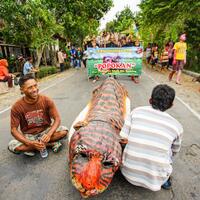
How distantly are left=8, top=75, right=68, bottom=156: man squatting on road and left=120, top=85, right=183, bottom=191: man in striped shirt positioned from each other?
1.42 metres

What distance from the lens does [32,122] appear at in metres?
3.15

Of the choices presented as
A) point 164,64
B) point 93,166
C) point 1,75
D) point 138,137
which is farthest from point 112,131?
point 164,64

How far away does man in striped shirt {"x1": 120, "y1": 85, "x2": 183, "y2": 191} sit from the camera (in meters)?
2.10

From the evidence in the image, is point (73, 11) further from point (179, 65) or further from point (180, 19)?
point (179, 65)

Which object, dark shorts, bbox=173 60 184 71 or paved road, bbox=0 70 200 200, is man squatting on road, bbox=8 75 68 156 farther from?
dark shorts, bbox=173 60 184 71

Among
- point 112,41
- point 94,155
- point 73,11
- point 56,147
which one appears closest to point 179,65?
point 112,41

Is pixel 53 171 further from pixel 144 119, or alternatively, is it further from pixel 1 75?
pixel 1 75

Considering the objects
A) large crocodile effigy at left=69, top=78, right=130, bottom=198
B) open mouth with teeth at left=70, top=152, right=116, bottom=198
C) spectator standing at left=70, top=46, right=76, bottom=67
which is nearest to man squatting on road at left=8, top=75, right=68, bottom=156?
large crocodile effigy at left=69, top=78, right=130, bottom=198

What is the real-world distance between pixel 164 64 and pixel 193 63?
1.88m

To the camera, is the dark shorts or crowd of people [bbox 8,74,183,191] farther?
the dark shorts

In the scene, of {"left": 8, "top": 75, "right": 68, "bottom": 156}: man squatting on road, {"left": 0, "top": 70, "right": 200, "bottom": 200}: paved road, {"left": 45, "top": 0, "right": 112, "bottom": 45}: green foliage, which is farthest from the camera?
{"left": 45, "top": 0, "right": 112, "bottom": 45}: green foliage

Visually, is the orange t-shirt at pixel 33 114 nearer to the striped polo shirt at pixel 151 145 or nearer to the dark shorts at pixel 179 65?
the striped polo shirt at pixel 151 145

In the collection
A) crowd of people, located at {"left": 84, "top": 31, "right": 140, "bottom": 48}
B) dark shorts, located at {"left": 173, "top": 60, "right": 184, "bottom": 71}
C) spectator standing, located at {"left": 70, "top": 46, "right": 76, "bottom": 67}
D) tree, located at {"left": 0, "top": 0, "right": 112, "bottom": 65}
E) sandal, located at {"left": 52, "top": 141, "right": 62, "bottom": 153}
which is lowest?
spectator standing, located at {"left": 70, "top": 46, "right": 76, "bottom": 67}

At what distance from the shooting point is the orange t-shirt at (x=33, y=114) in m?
2.95
